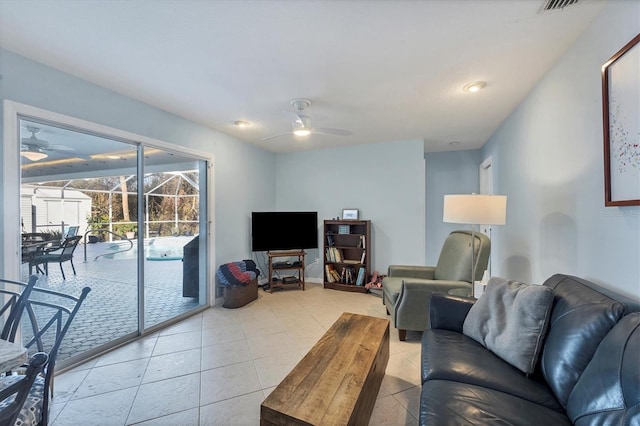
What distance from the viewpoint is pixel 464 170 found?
4605 millimetres

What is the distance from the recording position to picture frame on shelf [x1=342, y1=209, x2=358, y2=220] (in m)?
4.29

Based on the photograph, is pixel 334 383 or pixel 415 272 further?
pixel 415 272

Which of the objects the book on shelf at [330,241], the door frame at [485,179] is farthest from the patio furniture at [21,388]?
the door frame at [485,179]

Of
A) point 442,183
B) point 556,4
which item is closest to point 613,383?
point 556,4

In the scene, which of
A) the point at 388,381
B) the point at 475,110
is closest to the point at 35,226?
the point at 388,381

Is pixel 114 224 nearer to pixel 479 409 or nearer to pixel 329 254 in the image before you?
pixel 329 254

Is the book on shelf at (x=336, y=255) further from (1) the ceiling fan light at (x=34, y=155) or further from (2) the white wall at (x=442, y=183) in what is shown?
(1) the ceiling fan light at (x=34, y=155)

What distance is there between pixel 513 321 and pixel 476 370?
36 cm

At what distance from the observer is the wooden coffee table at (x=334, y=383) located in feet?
3.73

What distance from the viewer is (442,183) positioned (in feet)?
15.5

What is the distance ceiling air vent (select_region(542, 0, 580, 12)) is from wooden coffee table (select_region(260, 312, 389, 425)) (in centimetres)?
219

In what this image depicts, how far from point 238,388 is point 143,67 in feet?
8.28

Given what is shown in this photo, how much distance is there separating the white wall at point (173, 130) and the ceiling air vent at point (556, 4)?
3264 millimetres

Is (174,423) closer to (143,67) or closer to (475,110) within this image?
(143,67)
